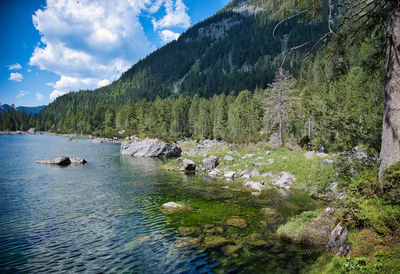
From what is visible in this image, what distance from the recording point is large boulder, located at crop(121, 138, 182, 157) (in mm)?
46319

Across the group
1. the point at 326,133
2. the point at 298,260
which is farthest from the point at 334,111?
the point at 298,260

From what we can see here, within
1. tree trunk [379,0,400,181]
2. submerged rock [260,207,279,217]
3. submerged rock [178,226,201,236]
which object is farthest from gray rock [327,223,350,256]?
submerged rock [178,226,201,236]

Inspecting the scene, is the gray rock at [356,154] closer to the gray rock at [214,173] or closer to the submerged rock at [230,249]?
the submerged rock at [230,249]

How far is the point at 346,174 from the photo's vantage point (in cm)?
903

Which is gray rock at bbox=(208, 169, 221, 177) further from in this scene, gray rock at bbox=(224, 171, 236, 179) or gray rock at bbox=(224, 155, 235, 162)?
gray rock at bbox=(224, 155, 235, 162)

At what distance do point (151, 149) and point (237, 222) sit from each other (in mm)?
37704

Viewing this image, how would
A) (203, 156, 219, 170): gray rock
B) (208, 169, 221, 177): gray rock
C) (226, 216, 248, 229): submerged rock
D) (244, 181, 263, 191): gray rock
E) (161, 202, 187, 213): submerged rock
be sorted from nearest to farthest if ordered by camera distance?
(226, 216, 248, 229): submerged rock < (161, 202, 187, 213): submerged rock < (244, 181, 263, 191): gray rock < (208, 169, 221, 177): gray rock < (203, 156, 219, 170): gray rock

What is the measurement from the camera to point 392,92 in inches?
261

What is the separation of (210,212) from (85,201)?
29.5 ft

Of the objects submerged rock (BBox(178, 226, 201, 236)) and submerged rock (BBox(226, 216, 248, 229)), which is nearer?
submerged rock (BBox(178, 226, 201, 236))

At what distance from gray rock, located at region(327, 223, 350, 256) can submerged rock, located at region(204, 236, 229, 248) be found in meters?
3.95

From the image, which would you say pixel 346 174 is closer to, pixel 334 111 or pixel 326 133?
pixel 326 133

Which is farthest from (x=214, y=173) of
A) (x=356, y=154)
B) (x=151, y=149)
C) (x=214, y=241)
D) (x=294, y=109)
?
(x=151, y=149)

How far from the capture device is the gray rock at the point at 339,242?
6203mm
